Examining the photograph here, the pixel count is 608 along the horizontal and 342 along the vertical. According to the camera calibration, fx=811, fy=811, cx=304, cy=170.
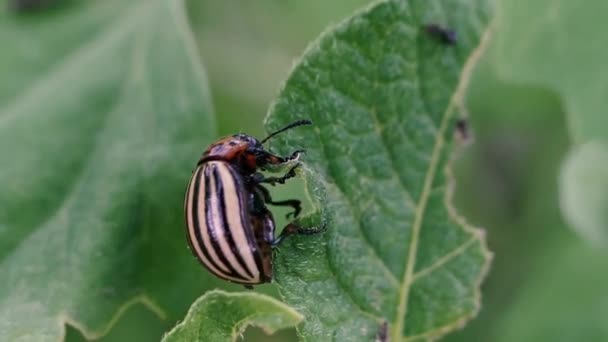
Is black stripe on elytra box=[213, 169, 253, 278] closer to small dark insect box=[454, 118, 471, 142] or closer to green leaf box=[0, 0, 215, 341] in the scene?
green leaf box=[0, 0, 215, 341]

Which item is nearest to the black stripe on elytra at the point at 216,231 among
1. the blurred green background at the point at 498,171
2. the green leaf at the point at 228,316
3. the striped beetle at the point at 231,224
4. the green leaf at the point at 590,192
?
the striped beetle at the point at 231,224

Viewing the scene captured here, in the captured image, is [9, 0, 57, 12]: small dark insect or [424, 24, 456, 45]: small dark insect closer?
[424, 24, 456, 45]: small dark insect

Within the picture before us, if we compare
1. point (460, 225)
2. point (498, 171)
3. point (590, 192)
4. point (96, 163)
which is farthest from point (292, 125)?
point (498, 171)

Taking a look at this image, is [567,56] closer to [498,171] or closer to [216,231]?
[498,171]

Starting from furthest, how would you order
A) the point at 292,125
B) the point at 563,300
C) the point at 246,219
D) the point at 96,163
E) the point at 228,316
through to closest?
the point at 563,300 < the point at 96,163 < the point at 246,219 < the point at 292,125 < the point at 228,316

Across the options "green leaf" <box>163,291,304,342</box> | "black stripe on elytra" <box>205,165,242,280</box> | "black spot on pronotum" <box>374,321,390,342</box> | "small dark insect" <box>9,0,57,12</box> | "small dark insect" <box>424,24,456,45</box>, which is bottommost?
"black spot on pronotum" <box>374,321,390,342</box>

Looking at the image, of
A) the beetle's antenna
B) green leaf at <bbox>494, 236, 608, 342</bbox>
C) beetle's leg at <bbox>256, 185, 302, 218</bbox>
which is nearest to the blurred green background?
green leaf at <bbox>494, 236, 608, 342</bbox>

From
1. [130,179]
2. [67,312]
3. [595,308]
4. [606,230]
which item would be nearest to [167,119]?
[130,179]
